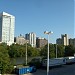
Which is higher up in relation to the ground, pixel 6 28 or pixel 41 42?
pixel 6 28

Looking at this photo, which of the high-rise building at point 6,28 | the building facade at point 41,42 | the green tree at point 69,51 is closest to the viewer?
the green tree at point 69,51

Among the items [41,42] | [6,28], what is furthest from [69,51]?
[41,42]

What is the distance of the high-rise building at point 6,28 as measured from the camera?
365 feet

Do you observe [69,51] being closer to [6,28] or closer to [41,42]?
[6,28]

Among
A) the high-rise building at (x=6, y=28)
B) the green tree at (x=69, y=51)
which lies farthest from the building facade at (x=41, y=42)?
the green tree at (x=69, y=51)

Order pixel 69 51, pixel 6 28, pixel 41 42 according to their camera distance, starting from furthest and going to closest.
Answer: pixel 41 42, pixel 6 28, pixel 69 51

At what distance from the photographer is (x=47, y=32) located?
1823 centimetres

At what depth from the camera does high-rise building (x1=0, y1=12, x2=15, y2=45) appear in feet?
365

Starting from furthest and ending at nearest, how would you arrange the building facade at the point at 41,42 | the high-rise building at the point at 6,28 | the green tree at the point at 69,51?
the building facade at the point at 41,42 < the high-rise building at the point at 6,28 < the green tree at the point at 69,51

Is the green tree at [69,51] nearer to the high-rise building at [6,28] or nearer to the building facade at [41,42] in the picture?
the high-rise building at [6,28]

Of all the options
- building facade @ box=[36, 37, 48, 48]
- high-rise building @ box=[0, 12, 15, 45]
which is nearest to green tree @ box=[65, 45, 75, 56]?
high-rise building @ box=[0, 12, 15, 45]

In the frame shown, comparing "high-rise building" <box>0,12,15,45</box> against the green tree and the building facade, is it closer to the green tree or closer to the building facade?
the building facade

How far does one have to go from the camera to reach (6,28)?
11356 centimetres

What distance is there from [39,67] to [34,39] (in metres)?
96.0
